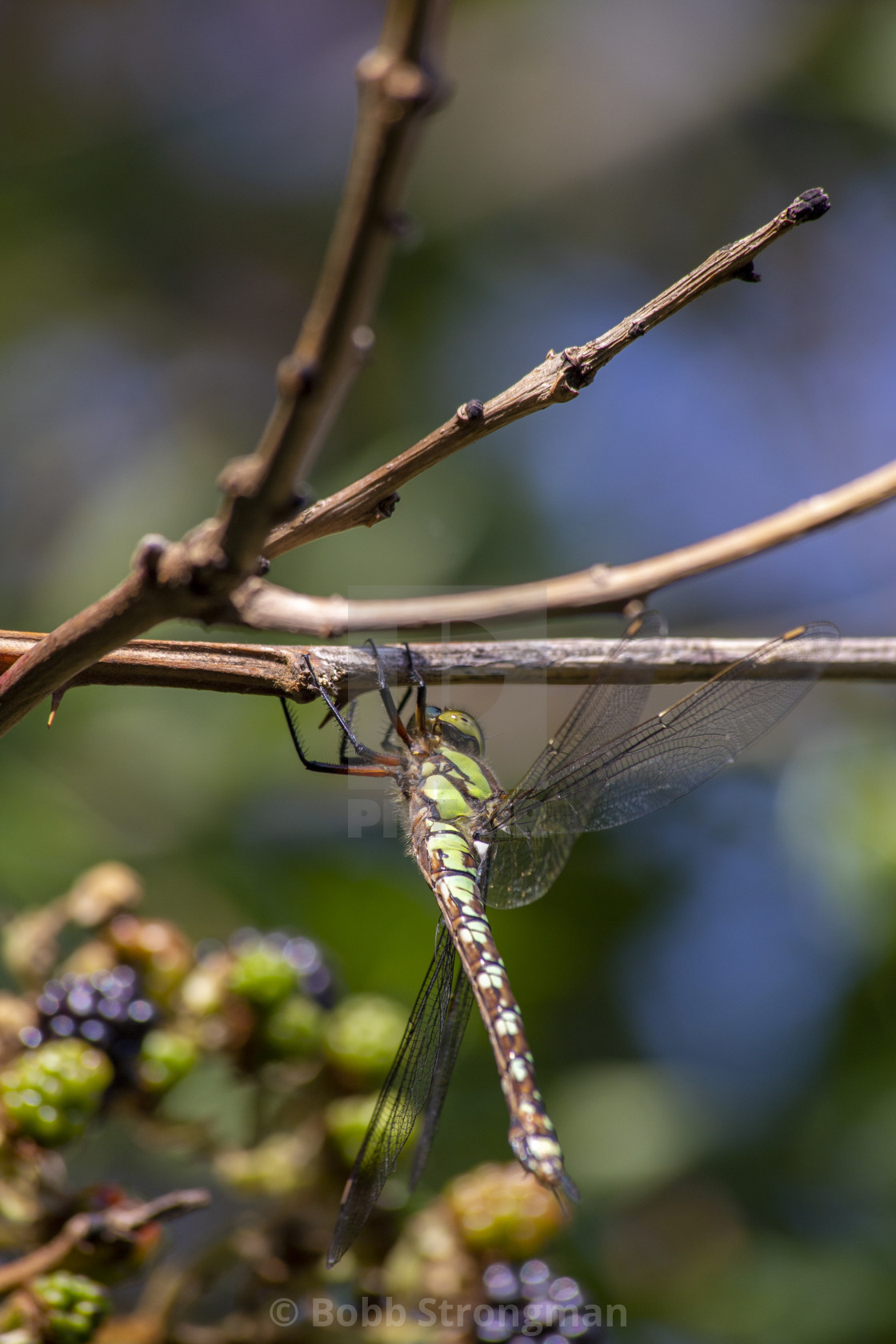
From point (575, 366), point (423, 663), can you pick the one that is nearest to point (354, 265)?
point (575, 366)

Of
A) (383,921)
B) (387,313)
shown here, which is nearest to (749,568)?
(387,313)

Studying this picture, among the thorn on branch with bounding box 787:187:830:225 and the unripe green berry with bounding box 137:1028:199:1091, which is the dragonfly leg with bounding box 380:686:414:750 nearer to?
the unripe green berry with bounding box 137:1028:199:1091

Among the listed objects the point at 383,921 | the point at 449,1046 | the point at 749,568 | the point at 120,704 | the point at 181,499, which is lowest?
the point at 449,1046

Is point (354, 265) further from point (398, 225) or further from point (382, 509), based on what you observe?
point (382, 509)

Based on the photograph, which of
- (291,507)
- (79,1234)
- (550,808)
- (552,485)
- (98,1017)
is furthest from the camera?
(552,485)

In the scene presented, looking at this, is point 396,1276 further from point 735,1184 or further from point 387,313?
→ point 387,313

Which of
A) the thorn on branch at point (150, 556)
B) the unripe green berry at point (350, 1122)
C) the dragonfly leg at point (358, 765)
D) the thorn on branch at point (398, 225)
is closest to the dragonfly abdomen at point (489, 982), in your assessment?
the dragonfly leg at point (358, 765)
